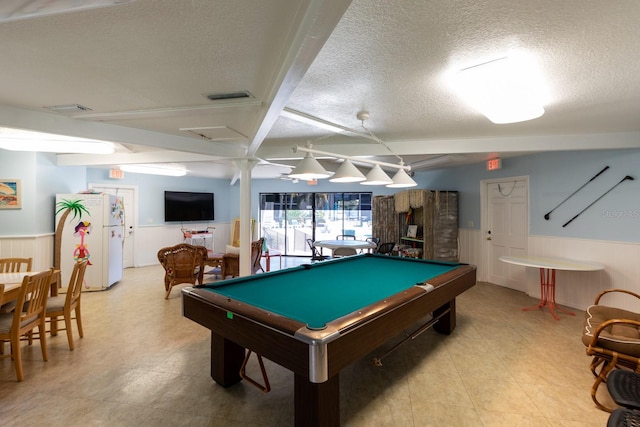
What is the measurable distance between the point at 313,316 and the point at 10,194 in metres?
5.32

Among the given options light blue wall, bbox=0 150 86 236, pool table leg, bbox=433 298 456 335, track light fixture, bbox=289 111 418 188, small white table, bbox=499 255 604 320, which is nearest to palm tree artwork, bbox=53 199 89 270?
light blue wall, bbox=0 150 86 236

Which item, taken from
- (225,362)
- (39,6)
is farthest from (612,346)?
(39,6)

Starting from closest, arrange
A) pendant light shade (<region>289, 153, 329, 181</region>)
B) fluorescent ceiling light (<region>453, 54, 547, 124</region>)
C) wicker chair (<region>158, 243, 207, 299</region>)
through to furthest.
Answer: fluorescent ceiling light (<region>453, 54, 547, 124</region>) → pendant light shade (<region>289, 153, 329, 181</region>) → wicker chair (<region>158, 243, 207, 299</region>)

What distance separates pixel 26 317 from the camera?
253 centimetres

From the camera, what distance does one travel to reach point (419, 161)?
588cm

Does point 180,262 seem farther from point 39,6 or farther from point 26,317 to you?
point 39,6

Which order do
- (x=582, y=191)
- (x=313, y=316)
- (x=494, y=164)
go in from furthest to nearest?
(x=494, y=164) → (x=582, y=191) → (x=313, y=316)

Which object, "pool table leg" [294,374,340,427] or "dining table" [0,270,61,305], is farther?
"dining table" [0,270,61,305]

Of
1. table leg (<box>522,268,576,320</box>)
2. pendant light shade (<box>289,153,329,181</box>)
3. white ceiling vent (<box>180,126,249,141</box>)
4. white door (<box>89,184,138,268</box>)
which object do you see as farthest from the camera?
white door (<box>89,184,138,268</box>)

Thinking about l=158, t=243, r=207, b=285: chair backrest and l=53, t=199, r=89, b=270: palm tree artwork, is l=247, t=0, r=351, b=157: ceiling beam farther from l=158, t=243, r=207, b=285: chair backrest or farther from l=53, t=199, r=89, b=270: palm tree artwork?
l=53, t=199, r=89, b=270: palm tree artwork

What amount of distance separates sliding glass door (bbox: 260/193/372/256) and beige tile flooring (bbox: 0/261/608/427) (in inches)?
199

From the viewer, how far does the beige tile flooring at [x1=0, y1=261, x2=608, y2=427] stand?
6.63 ft

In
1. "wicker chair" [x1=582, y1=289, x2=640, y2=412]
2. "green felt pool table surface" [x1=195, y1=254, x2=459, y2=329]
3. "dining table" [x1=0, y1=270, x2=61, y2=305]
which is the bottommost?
"wicker chair" [x1=582, y1=289, x2=640, y2=412]

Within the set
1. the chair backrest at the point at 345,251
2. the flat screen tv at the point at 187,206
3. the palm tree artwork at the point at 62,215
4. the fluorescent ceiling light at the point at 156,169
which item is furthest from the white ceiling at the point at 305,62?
the flat screen tv at the point at 187,206
